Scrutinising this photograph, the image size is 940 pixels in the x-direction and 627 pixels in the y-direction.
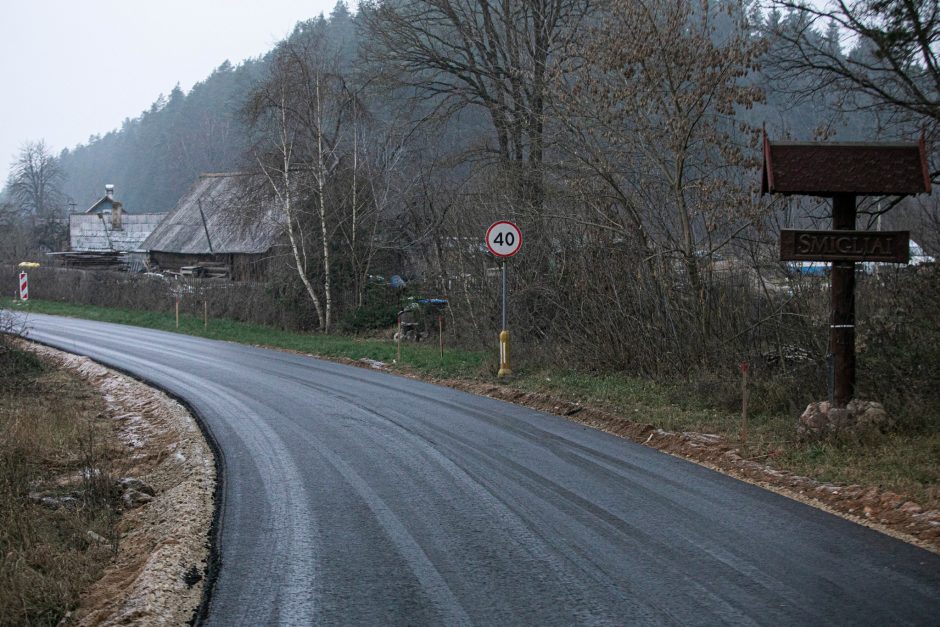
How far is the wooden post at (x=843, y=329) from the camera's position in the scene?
10445mm

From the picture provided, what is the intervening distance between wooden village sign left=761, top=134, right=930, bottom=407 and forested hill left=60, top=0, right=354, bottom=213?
67248mm

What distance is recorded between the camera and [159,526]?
7.61m

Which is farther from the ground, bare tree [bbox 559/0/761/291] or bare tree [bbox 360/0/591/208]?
bare tree [bbox 360/0/591/208]

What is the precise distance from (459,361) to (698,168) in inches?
299

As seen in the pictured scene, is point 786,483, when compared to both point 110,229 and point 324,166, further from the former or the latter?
point 110,229

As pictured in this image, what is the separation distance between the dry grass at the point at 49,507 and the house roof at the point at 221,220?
18.1 metres

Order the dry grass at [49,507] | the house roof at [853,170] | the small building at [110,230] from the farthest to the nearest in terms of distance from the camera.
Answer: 1. the small building at [110,230]
2. the house roof at [853,170]
3. the dry grass at [49,507]

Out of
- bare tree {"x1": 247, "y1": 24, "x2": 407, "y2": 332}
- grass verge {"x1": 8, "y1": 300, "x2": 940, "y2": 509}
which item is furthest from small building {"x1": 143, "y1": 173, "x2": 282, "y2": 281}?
grass verge {"x1": 8, "y1": 300, "x2": 940, "y2": 509}

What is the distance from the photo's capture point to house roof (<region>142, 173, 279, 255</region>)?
3259 centimetres

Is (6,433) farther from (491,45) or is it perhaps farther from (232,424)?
(491,45)

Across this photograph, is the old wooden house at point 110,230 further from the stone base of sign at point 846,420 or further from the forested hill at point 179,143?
the stone base of sign at point 846,420

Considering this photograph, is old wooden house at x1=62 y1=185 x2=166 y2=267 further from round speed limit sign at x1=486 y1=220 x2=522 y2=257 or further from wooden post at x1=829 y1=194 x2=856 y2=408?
wooden post at x1=829 y1=194 x2=856 y2=408

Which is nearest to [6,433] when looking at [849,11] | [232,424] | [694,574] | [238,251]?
[232,424]

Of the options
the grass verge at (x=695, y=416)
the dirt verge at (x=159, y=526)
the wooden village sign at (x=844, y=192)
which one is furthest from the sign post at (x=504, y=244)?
the wooden village sign at (x=844, y=192)
